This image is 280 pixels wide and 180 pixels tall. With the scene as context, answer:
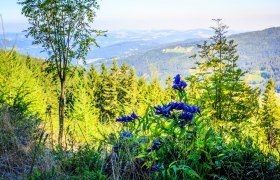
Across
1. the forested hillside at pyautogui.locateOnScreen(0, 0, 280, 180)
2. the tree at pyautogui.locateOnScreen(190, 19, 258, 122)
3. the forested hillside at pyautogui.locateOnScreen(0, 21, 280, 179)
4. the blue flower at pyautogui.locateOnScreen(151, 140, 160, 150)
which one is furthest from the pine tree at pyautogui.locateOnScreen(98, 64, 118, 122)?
the blue flower at pyautogui.locateOnScreen(151, 140, 160, 150)

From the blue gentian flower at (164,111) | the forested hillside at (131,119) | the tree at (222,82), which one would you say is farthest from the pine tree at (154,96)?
the tree at (222,82)

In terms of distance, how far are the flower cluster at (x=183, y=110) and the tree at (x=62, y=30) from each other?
13794mm

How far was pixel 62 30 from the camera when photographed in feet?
52.5

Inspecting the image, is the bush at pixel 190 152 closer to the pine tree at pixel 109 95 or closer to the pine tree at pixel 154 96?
the pine tree at pixel 154 96

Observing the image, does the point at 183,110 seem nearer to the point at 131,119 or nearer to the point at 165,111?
the point at 165,111

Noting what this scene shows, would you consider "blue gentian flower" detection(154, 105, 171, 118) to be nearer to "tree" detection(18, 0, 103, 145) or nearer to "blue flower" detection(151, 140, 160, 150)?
"blue flower" detection(151, 140, 160, 150)

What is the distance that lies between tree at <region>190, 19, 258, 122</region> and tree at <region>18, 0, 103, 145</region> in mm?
6577

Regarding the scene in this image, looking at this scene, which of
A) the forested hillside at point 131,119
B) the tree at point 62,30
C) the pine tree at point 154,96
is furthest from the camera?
the tree at point 62,30

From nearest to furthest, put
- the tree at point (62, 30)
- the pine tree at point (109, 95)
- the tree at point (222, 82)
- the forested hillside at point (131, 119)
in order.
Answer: the forested hillside at point (131, 119) → the tree at point (222, 82) → the tree at point (62, 30) → the pine tree at point (109, 95)

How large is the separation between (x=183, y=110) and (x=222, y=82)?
12.2 meters

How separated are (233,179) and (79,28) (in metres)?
15.0

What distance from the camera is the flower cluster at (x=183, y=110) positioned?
2547mm

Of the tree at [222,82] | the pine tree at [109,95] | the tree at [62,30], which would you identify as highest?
the tree at [62,30]

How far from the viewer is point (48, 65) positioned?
16234 millimetres
